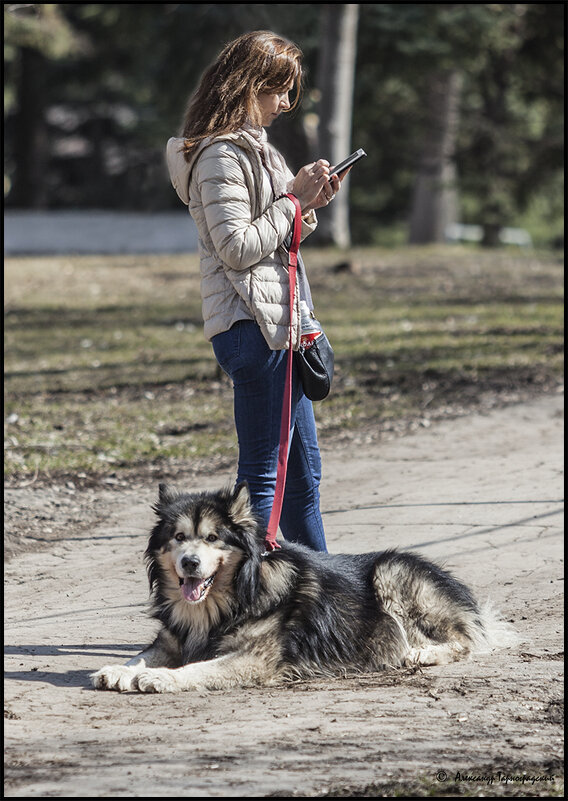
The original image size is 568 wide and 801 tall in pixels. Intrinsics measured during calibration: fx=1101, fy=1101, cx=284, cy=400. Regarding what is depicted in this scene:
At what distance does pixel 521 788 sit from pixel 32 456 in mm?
5872

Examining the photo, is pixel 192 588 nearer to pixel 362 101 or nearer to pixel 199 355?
pixel 199 355

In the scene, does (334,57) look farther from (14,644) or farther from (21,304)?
(14,644)

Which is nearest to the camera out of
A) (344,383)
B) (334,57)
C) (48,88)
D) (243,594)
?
(243,594)

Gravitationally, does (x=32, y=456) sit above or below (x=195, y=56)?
below

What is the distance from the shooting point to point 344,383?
431 inches

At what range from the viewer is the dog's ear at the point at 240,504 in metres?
4.39

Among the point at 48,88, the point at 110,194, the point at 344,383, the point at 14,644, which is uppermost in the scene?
the point at 48,88

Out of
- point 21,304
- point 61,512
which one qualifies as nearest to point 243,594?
point 61,512

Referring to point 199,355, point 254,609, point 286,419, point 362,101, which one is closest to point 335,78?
point 362,101

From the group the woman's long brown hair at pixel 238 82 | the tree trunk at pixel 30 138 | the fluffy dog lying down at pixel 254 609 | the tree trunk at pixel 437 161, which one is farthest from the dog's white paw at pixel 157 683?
the tree trunk at pixel 30 138

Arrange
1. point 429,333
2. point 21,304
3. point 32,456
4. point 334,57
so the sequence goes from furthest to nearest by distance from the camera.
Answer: point 334,57
point 21,304
point 429,333
point 32,456

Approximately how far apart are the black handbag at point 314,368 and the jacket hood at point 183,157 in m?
0.80

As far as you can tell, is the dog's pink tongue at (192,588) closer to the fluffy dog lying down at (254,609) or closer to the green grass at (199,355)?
the fluffy dog lying down at (254,609)

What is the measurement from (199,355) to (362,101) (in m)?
14.3
